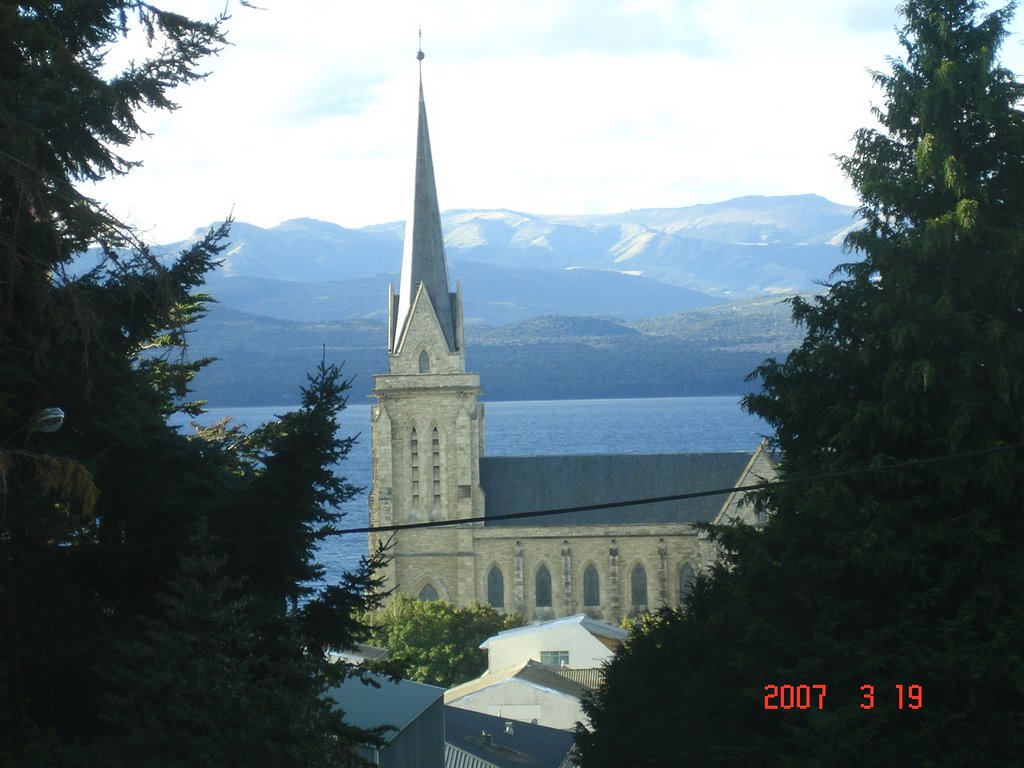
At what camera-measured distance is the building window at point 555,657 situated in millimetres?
45188

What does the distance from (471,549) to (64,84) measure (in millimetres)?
42074

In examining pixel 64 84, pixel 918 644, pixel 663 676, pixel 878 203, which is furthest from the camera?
pixel 663 676

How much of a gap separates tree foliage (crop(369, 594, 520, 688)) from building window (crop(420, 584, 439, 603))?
6.23m

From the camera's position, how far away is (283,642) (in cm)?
1329

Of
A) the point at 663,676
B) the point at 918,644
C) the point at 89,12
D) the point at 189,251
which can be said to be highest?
the point at 89,12

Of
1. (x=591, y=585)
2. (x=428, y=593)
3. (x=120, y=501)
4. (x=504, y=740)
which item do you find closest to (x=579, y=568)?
(x=591, y=585)

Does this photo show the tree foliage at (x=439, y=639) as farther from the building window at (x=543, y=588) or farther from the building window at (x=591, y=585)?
the building window at (x=591, y=585)

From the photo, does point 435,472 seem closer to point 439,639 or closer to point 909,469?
point 439,639

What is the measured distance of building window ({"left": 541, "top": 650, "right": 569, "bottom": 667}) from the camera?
4519cm

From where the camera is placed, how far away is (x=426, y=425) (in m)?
56.1

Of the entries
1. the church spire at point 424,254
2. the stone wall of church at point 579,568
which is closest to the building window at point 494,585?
the stone wall of church at point 579,568

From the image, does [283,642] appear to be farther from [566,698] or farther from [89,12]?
[566,698]

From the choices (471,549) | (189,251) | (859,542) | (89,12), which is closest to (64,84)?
(89,12)

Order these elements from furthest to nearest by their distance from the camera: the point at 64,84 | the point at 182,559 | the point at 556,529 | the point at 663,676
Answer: the point at 556,529, the point at 663,676, the point at 64,84, the point at 182,559
